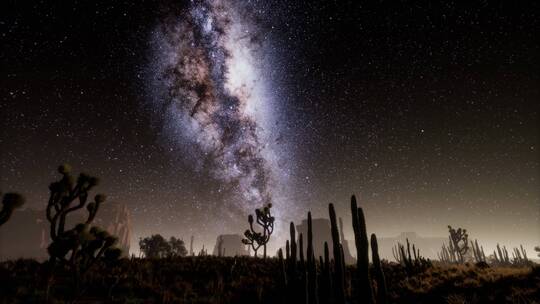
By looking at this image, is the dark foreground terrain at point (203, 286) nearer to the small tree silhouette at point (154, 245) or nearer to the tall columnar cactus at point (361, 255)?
the tall columnar cactus at point (361, 255)

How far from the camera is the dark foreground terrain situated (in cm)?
945

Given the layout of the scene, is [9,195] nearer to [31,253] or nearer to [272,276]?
[272,276]

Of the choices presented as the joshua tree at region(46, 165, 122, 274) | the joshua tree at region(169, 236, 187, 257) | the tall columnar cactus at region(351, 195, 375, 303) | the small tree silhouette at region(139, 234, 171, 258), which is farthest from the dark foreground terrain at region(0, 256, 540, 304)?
the joshua tree at region(169, 236, 187, 257)

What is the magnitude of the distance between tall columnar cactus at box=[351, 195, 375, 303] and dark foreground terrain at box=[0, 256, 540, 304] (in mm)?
2223

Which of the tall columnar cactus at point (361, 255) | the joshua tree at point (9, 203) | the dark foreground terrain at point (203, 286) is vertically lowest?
the dark foreground terrain at point (203, 286)

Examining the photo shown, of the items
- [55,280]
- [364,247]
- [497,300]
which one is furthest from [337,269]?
[55,280]

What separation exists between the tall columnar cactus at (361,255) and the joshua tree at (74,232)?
27.0 feet

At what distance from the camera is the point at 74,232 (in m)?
8.64

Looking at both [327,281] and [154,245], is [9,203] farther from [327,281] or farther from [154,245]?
[154,245]

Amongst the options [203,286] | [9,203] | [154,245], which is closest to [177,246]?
[154,245]

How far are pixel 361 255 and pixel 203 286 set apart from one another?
7.83m

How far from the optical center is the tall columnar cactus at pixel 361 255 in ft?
23.1

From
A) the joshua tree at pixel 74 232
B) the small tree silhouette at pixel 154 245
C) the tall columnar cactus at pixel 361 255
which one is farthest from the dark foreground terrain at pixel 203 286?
the small tree silhouette at pixel 154 245

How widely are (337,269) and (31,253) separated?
12157cm
